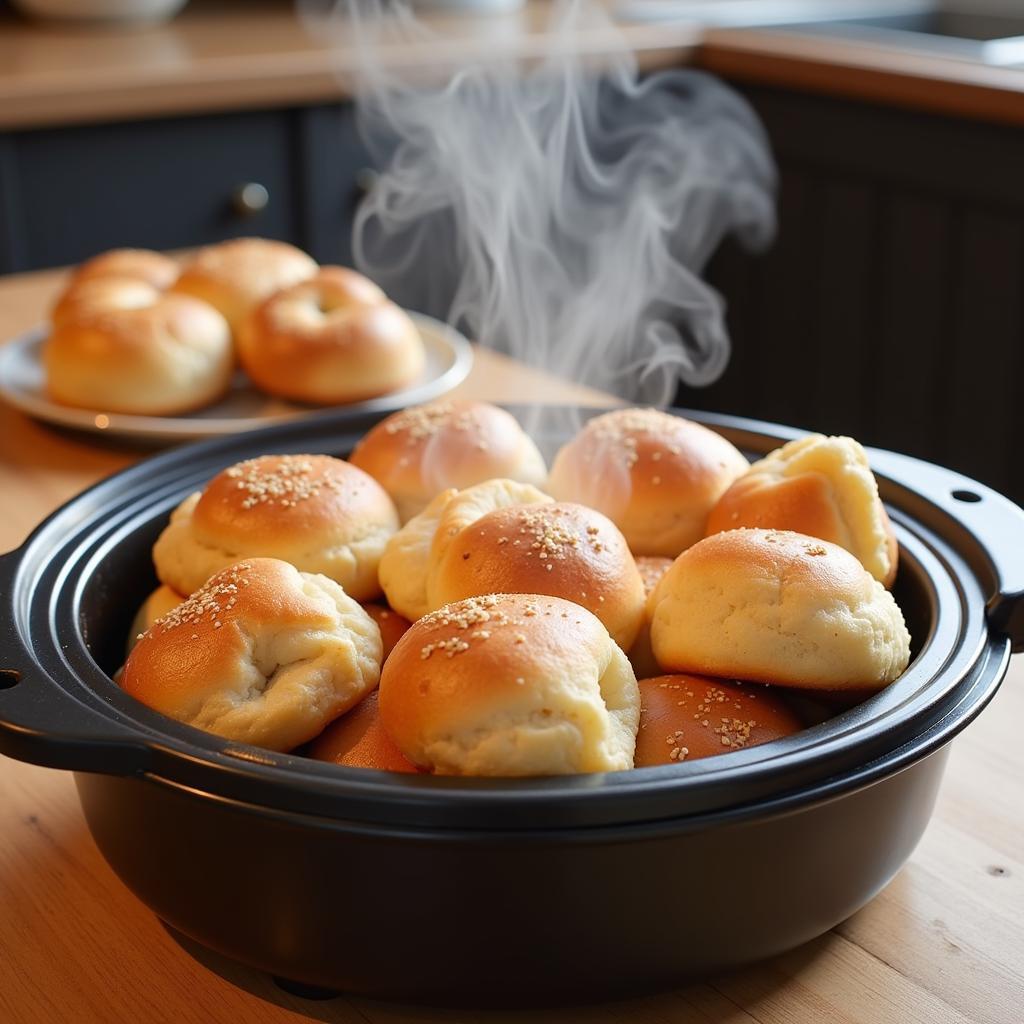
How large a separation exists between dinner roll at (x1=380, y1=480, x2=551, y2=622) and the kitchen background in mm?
1584

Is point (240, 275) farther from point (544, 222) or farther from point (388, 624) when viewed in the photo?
point (388, 624)

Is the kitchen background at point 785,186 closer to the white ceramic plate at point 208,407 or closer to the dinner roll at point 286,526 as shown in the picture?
the white ceramic plate at point 208,407

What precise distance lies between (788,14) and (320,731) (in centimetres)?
287

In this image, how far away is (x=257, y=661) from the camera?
71 centimetres

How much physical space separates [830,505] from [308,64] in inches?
77.7

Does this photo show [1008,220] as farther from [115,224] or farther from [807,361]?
[115,224]

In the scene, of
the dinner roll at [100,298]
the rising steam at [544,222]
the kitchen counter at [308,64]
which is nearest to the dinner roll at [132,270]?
the dinner roll at [100,298]

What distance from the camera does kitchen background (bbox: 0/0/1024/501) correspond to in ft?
7.29

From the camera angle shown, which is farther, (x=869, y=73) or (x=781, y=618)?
(x=869, y=73)

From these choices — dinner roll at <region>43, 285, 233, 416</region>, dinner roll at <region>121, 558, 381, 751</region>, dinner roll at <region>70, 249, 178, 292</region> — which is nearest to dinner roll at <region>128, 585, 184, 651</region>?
dinner roll at <region>121, 558, 381, 751</region>

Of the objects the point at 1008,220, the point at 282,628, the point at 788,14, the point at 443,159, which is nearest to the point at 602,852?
the point at 282,628

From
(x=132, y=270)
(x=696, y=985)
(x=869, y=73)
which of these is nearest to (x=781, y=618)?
(x=696, y=985)

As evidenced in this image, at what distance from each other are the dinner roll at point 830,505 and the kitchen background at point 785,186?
151 cm

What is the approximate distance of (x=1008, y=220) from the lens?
85.5 inches
